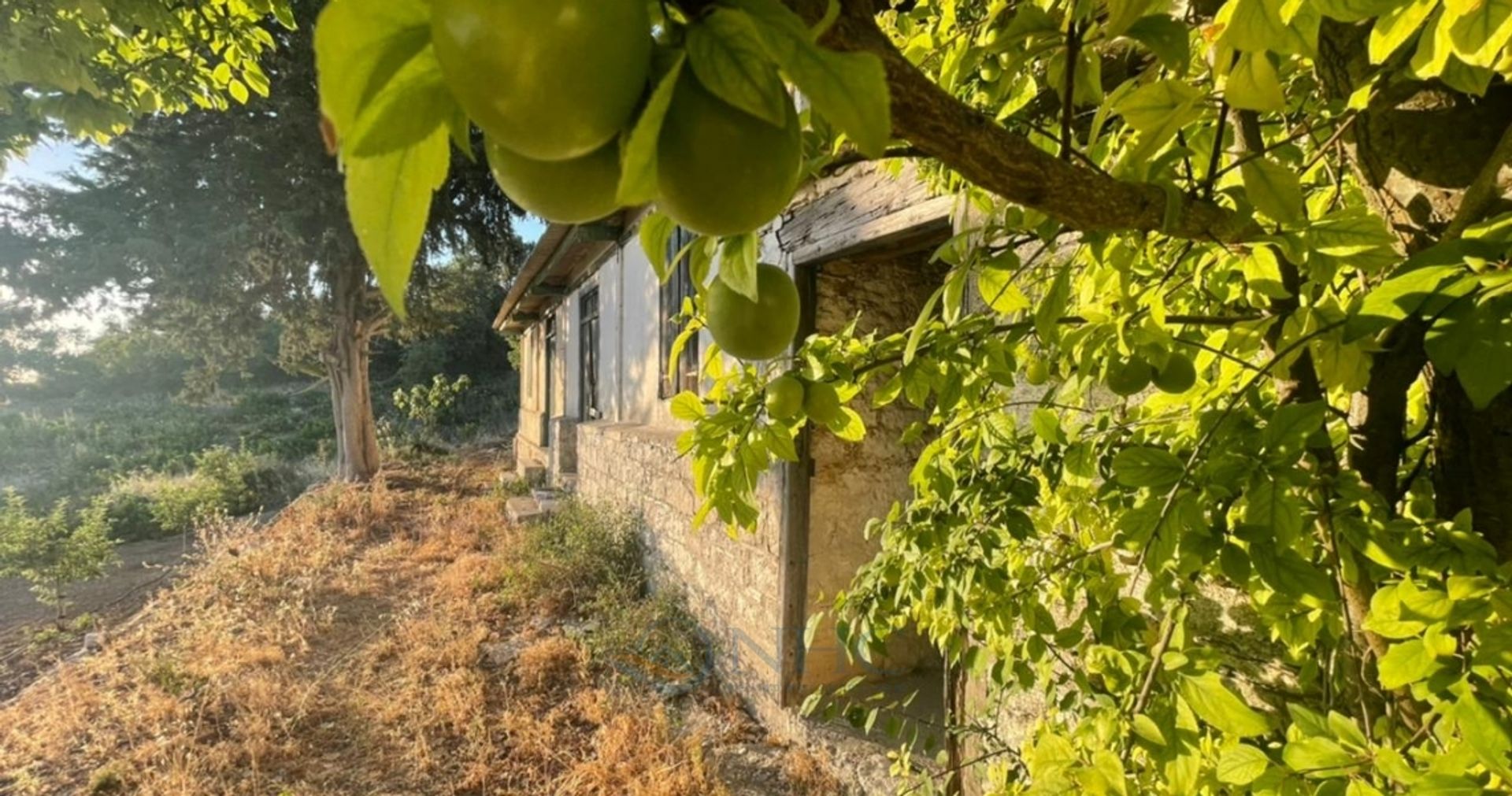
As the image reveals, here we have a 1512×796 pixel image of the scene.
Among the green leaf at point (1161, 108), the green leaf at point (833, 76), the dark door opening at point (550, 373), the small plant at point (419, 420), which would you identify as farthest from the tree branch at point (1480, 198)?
the small plant at point (419, 420)

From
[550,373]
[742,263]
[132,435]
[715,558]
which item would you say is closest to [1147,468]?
[742,263]

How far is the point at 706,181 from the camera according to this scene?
Answer: 370 mm

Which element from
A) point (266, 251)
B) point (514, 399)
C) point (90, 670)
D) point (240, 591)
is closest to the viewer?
point (90, 670)

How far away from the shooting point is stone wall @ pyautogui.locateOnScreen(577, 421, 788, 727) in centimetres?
358

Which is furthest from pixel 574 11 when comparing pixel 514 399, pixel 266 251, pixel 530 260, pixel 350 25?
pixel 514 399

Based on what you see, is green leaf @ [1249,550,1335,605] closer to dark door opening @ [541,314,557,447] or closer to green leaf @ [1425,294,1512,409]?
green leaf @ [1425,294,1512,409]

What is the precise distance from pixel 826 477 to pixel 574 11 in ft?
10.8

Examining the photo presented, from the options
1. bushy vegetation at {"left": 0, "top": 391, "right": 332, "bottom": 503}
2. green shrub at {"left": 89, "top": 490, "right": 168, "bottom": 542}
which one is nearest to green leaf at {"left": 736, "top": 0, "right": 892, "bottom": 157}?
green shrub at {"left": 89, "top": 490, "right": 168, "bottom": 542}

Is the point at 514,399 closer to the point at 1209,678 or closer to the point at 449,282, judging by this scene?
the point at 449,282

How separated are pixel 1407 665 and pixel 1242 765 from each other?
0.20 meters

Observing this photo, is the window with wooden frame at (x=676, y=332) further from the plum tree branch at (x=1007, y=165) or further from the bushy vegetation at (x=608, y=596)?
the plum tree branch at (x=1007, y=165)

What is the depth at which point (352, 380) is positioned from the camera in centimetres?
1293

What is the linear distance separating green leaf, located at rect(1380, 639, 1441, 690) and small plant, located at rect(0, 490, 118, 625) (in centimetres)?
945

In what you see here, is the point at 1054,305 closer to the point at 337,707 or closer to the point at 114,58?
the point at 114,58
